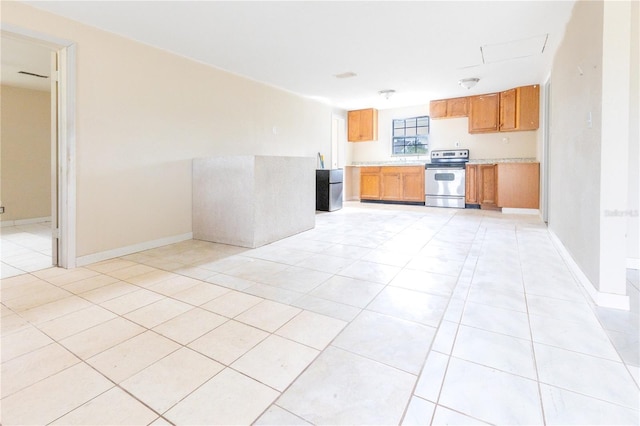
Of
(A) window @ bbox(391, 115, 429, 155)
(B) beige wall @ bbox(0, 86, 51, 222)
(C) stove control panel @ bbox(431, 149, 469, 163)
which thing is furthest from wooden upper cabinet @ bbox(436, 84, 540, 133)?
(B) beige wall @ bbox(0, 86, 51, 222)

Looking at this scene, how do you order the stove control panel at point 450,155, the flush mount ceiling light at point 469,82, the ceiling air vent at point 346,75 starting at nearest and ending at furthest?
the ceiling air vent at point 346,75 < the flush mount ceiling light at point 469,82 < the stove control panel at point 450,155

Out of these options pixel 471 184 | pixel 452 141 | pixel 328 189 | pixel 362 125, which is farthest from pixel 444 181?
pixel 328 189

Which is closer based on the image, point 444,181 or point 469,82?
point 469,82

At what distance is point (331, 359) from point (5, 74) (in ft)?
20.8

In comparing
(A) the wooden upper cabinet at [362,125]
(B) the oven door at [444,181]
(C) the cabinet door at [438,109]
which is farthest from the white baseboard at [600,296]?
(A) the wooden upper cabinet at [362,125]

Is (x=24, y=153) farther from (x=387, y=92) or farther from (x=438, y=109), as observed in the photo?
(x=438, y=109)

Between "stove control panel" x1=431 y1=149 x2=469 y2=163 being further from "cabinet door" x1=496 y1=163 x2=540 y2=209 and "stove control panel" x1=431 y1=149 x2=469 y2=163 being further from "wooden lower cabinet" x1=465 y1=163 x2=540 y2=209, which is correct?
"cabinet door" x1=496 y1=163 x2=540 y2=209

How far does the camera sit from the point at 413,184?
7.52 metres

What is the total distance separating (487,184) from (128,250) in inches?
264

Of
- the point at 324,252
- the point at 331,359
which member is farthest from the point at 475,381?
the point at 324,252

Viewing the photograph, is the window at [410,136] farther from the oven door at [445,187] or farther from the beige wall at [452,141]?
the oven door at [445,187]

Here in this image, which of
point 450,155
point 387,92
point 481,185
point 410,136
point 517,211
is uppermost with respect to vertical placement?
point 387,92

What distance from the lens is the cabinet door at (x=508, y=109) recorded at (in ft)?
20.3

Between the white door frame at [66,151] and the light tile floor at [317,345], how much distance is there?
0.85 ft
